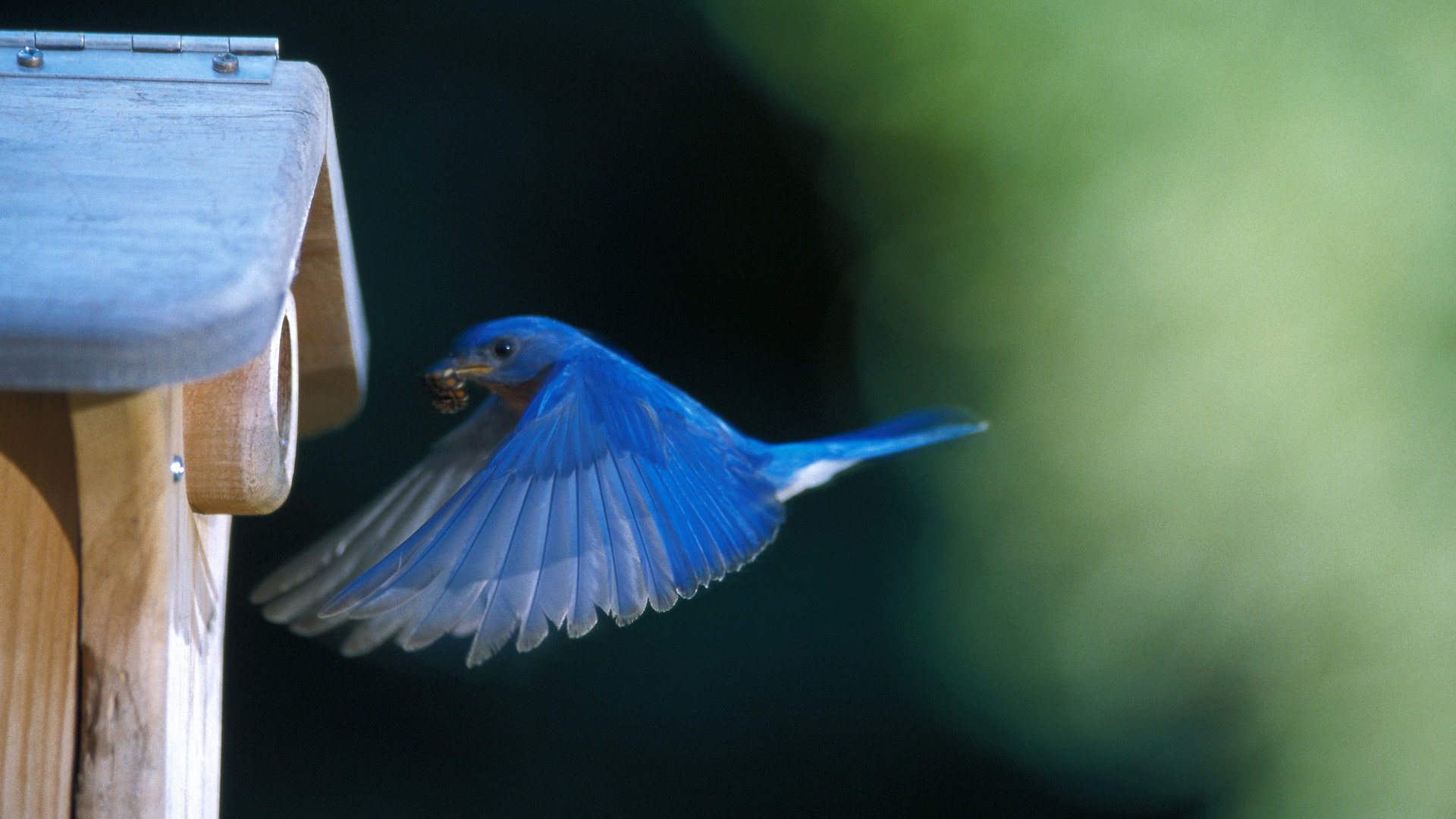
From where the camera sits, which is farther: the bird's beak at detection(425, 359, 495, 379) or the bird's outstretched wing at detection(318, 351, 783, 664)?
the bird's beak at detection(425, 359, 495, 379)

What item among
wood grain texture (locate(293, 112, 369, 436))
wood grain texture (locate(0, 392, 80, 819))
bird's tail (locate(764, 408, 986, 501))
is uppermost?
wood grain texture (locate(293, 112, 369, 436))

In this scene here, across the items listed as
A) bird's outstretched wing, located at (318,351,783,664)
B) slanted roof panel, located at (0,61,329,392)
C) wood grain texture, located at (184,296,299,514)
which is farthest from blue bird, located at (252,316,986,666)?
slanted roof panel, located at (0,61,329,392)

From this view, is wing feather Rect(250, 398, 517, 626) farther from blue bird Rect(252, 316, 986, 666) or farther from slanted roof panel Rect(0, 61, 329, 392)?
slanted roof panel Rect(0, 61, 329, 392)

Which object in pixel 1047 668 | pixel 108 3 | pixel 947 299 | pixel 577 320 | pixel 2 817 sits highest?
pixel 108 3

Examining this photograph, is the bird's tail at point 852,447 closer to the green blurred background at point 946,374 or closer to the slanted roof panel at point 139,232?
the green blurred background at point 946,374

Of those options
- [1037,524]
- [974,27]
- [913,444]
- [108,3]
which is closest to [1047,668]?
[1037,524]

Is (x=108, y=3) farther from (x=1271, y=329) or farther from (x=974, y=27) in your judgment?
(x=1271, y=329)
